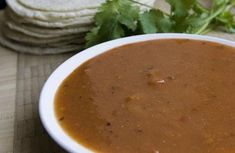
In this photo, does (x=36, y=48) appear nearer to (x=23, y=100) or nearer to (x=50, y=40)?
(x=50, y=40)

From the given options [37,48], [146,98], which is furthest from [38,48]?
[146,98]

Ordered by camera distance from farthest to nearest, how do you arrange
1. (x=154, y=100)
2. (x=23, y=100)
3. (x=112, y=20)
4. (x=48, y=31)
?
1. (x=48, y=31)
2. (x=112, y=20)
3. (x=23, y=100)
4. (x=154, y=100)

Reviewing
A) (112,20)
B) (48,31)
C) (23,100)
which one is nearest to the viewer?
(23,100)

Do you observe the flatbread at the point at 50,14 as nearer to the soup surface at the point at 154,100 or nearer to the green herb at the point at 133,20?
the green herb at the point at 133,20

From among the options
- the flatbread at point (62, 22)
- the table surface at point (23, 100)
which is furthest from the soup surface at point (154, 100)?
the flatbread at point (62, 22)

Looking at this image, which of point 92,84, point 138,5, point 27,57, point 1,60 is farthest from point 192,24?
point 1,60

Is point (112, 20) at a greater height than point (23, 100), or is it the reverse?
point (112, 20)
